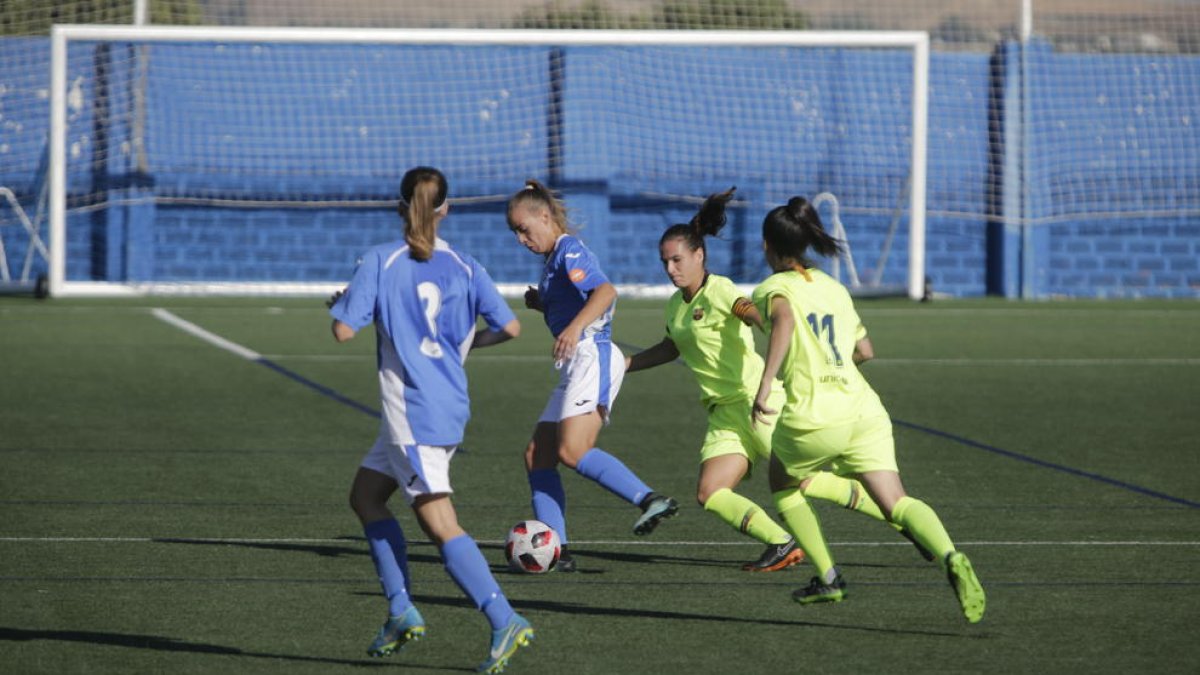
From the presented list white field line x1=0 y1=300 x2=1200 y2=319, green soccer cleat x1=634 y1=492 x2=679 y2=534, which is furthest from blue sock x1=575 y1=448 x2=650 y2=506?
white field line x1=0 y1=300 x2=1200 y2=319

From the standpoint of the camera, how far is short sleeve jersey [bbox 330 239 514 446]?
539 centimetres

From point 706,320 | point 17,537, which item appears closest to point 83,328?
point 17,537

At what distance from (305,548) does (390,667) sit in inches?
85.5

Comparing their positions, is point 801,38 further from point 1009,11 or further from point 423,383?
point 423,383

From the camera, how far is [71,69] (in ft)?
86.4

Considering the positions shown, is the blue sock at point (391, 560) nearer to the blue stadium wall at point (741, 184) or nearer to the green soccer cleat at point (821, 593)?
the green soccer cleat at point (821, 593)

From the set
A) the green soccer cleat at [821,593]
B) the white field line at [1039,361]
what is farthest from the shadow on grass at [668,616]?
the white field line at [1039,361]

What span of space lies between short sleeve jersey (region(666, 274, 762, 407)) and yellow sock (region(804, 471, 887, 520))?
0.53 m

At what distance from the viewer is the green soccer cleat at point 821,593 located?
20.6 feet

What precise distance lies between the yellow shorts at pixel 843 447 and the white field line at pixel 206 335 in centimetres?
1064

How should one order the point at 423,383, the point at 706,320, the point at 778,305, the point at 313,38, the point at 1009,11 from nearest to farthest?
1. the point at 423,383
2. the point at 778,305
3. the point at 706,320
4. the point at 313,38
5. the point at 1009,11

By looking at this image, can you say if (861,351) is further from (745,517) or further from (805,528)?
(745,517)

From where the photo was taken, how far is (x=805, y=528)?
6395 mm

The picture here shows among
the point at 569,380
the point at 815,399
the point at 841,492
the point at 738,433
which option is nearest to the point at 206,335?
the point at 569,380
